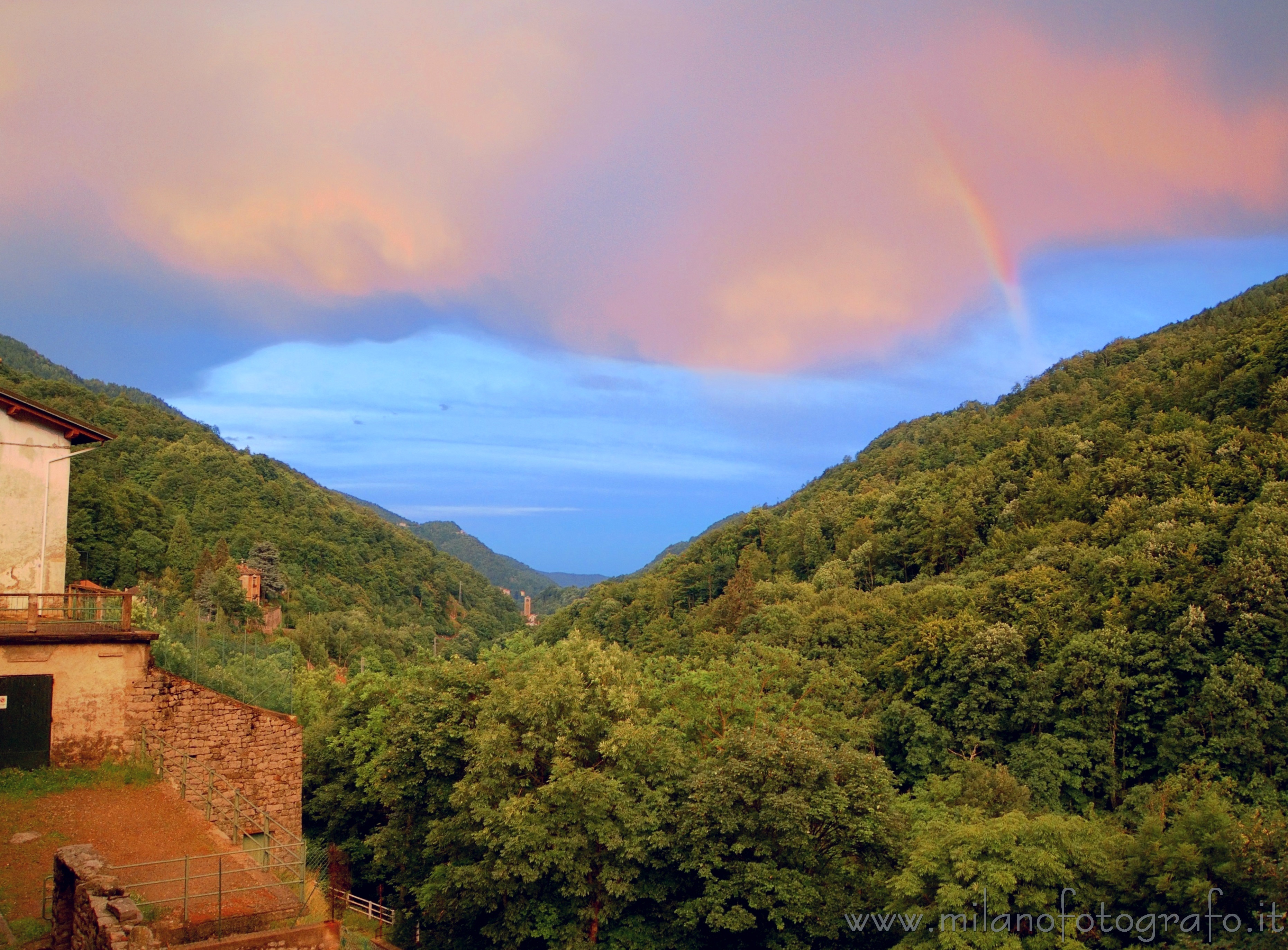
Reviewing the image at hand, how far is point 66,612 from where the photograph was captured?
20.0 meters

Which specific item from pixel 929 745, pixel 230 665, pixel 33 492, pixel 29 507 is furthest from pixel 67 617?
pixel 929 745

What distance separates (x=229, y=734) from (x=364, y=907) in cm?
1364

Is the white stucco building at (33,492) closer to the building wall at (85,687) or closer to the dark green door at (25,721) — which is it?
the building wall at (85,687)

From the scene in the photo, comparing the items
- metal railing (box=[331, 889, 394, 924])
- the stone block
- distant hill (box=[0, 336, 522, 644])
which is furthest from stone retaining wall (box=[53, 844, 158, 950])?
distant hill (box=[0, 336, 522, 644])

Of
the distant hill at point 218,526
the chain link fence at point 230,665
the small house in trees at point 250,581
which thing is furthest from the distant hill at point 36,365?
the chain link fence at point 230,665

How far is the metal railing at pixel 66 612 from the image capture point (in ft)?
60.7

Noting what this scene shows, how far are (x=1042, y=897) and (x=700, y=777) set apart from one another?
26.6 ft

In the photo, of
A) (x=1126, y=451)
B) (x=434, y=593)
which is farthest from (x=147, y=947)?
(x=434, y=593)

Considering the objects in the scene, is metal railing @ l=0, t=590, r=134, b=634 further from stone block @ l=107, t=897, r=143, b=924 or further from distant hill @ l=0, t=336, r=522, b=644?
distant hill @ l=0, t=336, r=522, b=644

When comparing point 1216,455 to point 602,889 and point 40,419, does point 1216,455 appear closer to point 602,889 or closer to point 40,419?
point 602,889

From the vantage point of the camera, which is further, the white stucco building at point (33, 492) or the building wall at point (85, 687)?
the white stucco building at point (33, 492)

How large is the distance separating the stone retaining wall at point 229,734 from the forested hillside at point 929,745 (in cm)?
429

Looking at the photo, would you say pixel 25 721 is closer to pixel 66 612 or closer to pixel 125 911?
pixel 66 612

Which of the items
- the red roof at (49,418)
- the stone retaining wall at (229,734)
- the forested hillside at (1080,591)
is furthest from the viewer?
the forested hillside at (1080,591)
